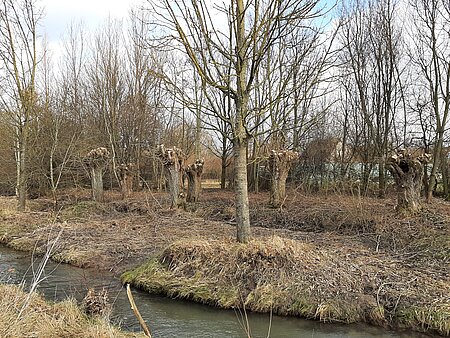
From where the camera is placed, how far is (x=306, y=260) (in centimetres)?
746

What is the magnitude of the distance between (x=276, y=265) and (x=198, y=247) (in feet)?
5.12

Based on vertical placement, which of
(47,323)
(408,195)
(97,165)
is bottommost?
(47,323)

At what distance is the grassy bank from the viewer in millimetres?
3750

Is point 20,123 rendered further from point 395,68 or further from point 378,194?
point 395,68

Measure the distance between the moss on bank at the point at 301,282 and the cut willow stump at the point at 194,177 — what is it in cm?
838

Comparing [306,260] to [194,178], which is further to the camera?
[194,178]

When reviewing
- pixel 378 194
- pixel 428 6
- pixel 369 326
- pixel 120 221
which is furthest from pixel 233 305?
pixel 428 6

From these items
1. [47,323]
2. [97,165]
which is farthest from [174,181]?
[47,323]

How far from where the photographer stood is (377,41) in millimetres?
17484

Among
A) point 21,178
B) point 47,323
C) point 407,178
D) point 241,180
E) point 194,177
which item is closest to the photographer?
point 47,323

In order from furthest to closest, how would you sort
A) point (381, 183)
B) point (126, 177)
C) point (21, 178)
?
point (126, 177) → point (381, 183) → point (21, 178)

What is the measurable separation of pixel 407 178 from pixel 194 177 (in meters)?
8.49

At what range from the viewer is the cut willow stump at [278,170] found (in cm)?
1426

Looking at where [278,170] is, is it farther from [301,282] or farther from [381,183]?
[301,282]
